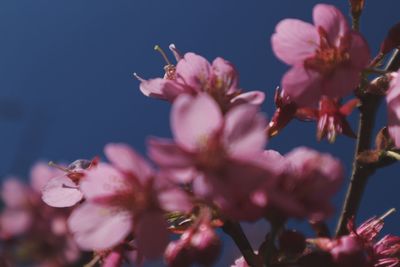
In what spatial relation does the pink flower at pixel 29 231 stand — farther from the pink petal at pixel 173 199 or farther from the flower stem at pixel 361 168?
the flower stem at pixel 361 168

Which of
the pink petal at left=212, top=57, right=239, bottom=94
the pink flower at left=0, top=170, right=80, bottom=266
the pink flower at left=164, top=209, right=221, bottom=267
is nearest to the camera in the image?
the pink flower at left=0, top=170, right=80, bottom=266

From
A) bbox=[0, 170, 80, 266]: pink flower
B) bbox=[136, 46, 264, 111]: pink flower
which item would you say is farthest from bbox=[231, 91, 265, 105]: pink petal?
bbox=[0, 170, 80, 266]: pink flower

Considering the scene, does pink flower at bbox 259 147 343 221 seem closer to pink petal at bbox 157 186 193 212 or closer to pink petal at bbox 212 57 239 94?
pink petal at bbox 157 186 193 212

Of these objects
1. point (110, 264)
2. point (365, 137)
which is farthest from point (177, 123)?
point (365, 137)

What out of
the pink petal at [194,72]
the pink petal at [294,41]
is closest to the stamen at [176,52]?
the pink petal at [194,72]

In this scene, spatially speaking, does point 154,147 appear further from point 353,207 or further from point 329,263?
point 353,207

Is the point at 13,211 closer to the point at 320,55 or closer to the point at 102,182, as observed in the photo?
the point at 102,182

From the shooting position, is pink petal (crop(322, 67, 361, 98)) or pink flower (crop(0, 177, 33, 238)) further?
pink petal (crop(322, 67, 361, 98))
